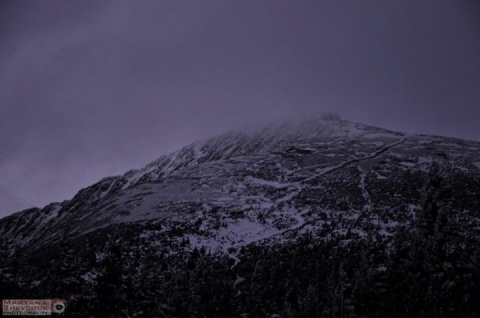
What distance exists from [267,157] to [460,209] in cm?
5654

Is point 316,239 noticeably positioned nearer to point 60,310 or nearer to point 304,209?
point 304,209

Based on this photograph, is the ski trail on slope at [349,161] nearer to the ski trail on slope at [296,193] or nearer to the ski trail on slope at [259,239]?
the ski trail on slope at [296,193]

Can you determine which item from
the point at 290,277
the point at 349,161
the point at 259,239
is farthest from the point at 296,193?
the point at 290,277

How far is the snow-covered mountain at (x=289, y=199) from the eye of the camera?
62.2 metres

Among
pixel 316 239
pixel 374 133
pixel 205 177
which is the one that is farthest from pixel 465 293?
pixel 374 133

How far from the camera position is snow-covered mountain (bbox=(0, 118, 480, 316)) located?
62188 mm

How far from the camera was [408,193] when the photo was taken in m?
75.6

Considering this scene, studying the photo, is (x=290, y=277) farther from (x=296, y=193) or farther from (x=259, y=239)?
(x=296, y=193)

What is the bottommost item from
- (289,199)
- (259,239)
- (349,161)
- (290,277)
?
(290,277)

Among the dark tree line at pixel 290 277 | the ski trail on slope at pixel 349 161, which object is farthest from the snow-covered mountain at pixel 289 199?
the dark tree line at pixel 290 277

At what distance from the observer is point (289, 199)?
79.8m

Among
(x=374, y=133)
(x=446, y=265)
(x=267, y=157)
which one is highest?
(x=374, y=133)

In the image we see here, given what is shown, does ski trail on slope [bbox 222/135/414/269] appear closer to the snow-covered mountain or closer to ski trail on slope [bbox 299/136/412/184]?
ski trail on slope [bbox 299/136/412/184]

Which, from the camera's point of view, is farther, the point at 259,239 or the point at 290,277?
the point at 259,239
